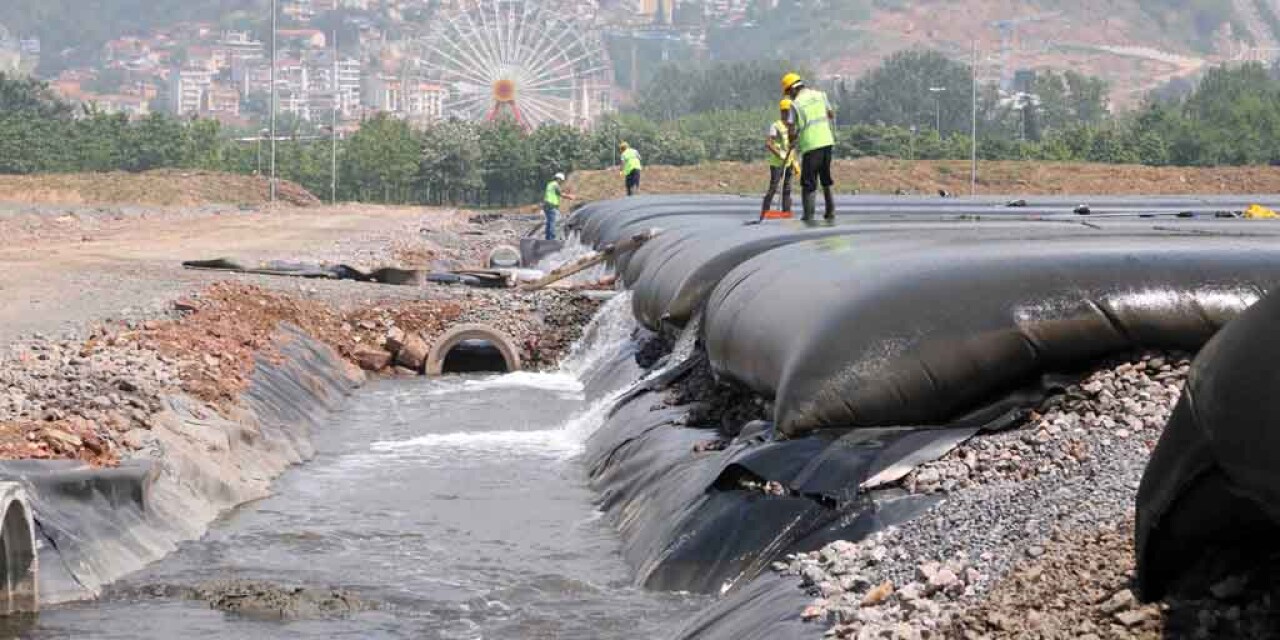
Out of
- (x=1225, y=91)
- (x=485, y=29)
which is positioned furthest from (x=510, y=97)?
(x=1225, y=91)

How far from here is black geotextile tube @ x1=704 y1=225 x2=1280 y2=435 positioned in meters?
9.28

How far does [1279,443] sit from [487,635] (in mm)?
4913

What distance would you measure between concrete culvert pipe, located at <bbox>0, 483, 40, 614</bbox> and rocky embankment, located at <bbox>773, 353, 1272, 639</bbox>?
3660mm

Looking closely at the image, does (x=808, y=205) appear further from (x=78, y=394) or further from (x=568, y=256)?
(x=568, y=256)

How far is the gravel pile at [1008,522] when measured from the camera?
252 inches

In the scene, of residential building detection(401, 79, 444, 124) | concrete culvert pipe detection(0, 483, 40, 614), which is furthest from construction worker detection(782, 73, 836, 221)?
residential building detection(401, 79, 444, 124)

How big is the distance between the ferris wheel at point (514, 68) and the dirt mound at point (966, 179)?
57165 mm

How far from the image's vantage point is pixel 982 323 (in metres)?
9.44

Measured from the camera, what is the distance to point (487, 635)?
9.31m

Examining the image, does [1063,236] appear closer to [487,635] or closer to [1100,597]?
[487,635]

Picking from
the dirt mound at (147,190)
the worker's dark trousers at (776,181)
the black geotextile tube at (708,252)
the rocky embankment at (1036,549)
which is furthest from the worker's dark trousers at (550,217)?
the dirt mound at (147,190)

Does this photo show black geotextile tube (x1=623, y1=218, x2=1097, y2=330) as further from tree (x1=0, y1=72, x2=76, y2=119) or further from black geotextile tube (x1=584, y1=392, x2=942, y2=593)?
tree (x1=0, y1=72, x2=76, y2=119)

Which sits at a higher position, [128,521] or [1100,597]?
[1100,597]

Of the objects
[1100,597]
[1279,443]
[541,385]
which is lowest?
[541,385]
